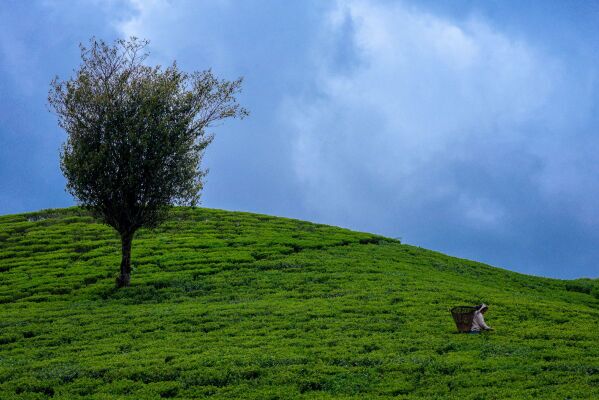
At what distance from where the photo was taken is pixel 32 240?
5850cm

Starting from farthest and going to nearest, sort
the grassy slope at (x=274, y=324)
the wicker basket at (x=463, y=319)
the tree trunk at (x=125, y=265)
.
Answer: the tree trunk at (x=125, y=265) → the wicker basket at (x=463, y=319) → the grassy slope at (x=274, y=324)

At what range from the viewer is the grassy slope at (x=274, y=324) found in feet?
71.6

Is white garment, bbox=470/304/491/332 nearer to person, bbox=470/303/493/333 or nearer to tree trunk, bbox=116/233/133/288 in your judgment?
person, bbox=470/303/493/333

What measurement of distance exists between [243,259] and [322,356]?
24172mm

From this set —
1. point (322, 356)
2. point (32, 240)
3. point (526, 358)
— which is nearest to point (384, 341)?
point (322, 356)

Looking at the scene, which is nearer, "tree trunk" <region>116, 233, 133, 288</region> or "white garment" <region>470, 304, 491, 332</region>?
"white garment" <region>470, 304, 491, 332</region>

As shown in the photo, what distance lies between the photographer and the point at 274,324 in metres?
30.1

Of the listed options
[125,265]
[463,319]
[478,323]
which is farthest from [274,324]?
[125,265]

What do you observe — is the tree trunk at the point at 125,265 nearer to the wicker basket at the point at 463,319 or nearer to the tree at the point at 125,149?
the tree at the point at 125,149

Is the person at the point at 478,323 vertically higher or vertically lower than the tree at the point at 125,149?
lower

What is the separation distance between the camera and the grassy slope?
21812mm

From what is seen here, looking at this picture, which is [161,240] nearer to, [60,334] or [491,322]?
[60,334]

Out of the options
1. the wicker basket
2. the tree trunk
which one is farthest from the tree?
the wicker basket

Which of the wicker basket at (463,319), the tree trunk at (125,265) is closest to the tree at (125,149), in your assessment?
the tree trunk at (125,265)
